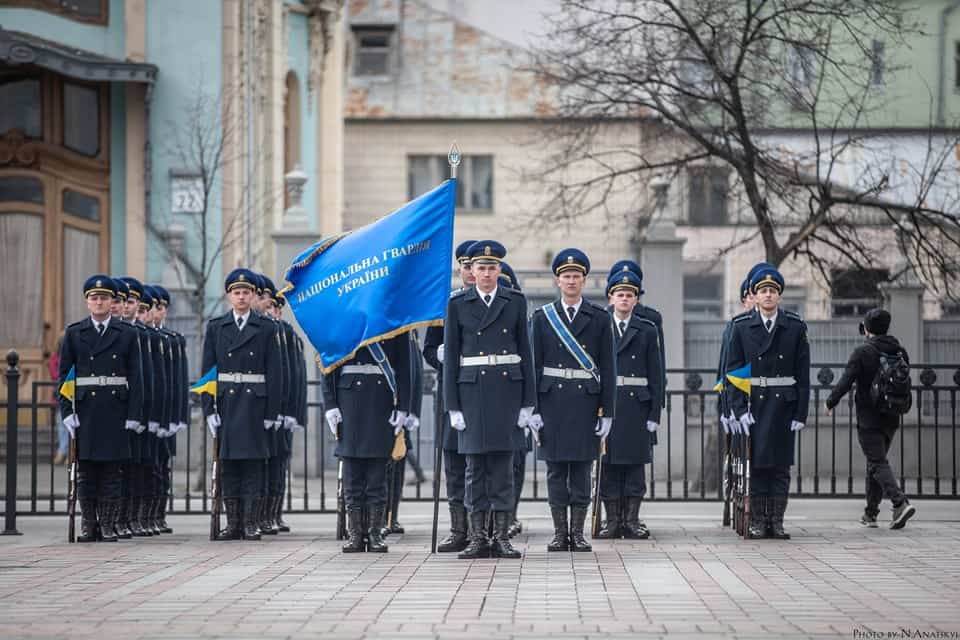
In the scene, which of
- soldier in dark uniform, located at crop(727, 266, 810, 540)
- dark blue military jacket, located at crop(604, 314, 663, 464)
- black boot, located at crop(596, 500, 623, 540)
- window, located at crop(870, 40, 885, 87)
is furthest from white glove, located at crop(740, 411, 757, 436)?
window, located at crop(870, 40, 885, 87)

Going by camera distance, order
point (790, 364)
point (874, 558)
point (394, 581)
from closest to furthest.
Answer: point (394, 581), point (874, 558), point (790, 364)

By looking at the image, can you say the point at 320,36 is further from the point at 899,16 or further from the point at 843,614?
the point at 843,614

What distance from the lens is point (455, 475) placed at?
548 inches

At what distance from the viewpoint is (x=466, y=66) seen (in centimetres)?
4906

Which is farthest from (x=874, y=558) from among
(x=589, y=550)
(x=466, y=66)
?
(x=466, y=66)

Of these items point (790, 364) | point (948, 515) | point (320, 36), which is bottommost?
point (948, 515)

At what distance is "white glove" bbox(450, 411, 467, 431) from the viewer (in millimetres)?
12711

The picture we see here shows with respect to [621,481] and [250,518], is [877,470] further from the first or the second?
[250,518]

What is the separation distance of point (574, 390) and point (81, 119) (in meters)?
16.6

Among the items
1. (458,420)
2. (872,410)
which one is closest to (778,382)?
(872,410)

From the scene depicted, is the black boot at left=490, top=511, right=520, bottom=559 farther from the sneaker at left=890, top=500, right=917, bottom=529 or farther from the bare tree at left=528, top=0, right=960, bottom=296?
the bare tree at left=528, top=0, right=960, bottom=296

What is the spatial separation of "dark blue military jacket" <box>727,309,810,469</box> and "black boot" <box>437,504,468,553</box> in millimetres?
2429

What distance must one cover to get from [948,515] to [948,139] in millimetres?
8490

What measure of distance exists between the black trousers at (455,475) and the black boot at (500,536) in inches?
35.3
